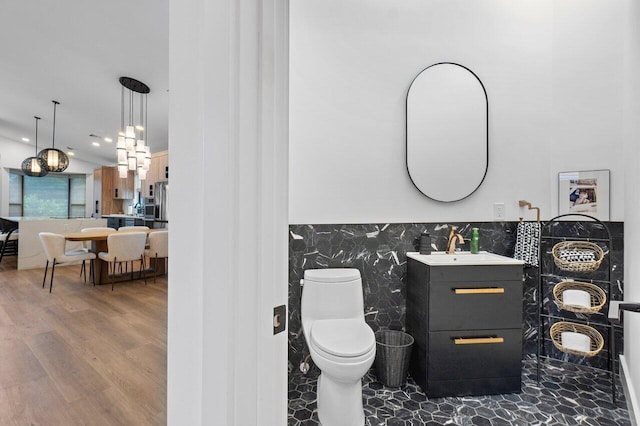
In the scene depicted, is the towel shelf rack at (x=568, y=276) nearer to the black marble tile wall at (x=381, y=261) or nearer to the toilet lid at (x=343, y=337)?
the black marble tile wall at (x=381, y=261)

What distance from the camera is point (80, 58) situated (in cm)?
351

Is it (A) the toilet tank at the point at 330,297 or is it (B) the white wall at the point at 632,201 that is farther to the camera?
(A) the toilet tank at the point at 330,297

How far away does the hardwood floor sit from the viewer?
176 cm

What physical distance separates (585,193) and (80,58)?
16.9 feet

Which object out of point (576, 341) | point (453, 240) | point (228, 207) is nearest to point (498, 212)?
point (453, 240)

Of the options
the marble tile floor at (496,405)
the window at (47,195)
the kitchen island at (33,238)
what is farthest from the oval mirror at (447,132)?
the window at (47,195)

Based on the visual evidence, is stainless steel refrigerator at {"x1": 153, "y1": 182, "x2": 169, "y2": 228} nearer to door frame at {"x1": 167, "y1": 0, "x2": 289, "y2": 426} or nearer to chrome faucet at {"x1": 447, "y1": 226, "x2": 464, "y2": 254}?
chrome faucet at {"x1": 447, "y1": 226, "x2": 464, "y2": 254}

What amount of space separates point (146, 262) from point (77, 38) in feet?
12.1

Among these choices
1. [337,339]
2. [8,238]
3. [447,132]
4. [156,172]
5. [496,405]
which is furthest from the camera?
[156,172]

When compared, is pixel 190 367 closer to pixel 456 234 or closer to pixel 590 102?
pixel 456 234

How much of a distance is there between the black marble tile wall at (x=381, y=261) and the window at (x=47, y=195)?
29.7ft

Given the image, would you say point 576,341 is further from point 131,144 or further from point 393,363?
point 131,144

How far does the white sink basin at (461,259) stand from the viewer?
1.95 metres

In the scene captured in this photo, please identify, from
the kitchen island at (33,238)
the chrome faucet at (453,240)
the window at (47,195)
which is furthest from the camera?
the window at (47,195)
